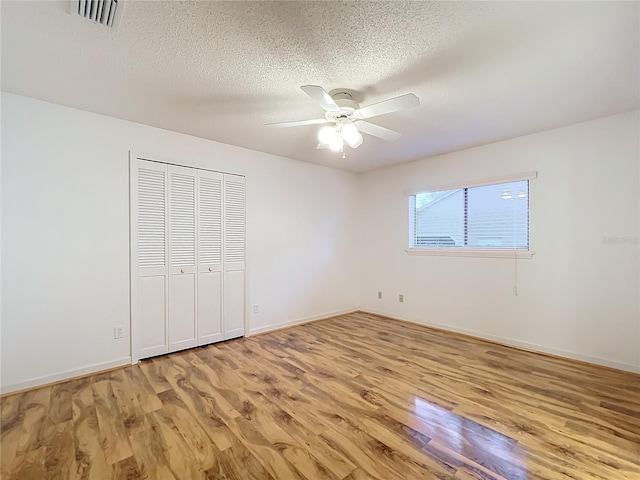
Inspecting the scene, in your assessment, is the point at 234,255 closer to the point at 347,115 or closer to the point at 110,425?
the point at 110,425

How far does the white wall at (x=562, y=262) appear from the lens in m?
2.79

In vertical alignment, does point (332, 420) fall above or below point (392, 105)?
below

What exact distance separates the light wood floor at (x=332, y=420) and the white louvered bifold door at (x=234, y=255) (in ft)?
2.16

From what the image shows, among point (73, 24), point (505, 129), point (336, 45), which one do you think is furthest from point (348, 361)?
point (73, 24)

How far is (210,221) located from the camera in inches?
140

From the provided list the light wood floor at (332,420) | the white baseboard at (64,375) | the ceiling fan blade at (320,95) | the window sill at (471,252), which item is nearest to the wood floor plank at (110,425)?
the light wood floor at (332,420)

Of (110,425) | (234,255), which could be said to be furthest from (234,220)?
(110,425)

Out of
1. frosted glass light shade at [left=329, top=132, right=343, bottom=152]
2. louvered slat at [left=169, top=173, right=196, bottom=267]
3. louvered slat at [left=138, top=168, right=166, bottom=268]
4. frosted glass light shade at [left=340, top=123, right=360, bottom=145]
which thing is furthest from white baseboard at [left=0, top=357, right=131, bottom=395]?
frosted glass light shade at [left=340, top=123, right=360, bottom=145]

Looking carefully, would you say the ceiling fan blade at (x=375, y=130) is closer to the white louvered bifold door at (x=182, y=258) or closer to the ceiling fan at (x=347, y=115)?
the ceiling fan at (x=347, y=115)

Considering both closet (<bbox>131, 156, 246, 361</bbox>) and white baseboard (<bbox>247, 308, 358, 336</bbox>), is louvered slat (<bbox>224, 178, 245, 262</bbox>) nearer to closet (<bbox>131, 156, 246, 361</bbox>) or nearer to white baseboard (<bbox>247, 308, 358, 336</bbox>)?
closet (<bbox>131, 156, 246, 361</bbox>)

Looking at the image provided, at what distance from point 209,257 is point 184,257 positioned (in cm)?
29

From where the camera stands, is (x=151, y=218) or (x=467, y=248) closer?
(x=151, y=218)

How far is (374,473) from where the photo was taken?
1559 millimetres

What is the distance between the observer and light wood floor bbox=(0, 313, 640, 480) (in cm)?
161
